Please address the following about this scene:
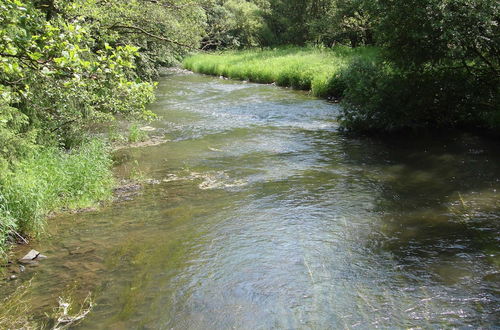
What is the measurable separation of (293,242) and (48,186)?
5.44 metres

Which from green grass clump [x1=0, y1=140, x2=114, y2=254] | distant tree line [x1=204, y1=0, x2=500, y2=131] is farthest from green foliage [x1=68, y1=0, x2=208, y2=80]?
green grass clump [x1=0, y1=140, x2=114, y2=254]

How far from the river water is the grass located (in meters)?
9.49

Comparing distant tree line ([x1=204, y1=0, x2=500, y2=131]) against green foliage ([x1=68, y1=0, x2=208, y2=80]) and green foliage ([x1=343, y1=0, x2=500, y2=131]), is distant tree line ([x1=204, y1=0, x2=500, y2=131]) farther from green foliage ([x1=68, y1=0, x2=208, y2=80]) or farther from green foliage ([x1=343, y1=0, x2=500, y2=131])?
green foliage ([x1=68, y1=0, x2=208, y2=80])

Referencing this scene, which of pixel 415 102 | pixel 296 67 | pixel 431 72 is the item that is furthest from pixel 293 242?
pixel 296 67

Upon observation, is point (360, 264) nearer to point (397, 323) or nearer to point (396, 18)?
point (397, 323)

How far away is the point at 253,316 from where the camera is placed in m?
6.05

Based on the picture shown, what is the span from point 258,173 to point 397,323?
23.0 feet

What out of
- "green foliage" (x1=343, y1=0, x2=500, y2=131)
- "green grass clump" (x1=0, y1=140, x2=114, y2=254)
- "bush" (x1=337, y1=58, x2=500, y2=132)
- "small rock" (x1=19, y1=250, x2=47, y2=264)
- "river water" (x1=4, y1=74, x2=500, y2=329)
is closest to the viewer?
"river water" (x1=4, y1=74, x2=500, y2=329)

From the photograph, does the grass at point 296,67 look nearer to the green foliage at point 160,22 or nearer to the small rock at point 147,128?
the green foliage at point 160,22

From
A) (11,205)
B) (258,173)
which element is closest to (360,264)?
(258,173)

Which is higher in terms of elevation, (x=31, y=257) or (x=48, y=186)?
(x=48, y=186)

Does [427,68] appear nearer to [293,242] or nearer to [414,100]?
[414,100]

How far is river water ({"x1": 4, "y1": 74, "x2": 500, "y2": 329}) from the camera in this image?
614cm

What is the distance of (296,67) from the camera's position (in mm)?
28703
